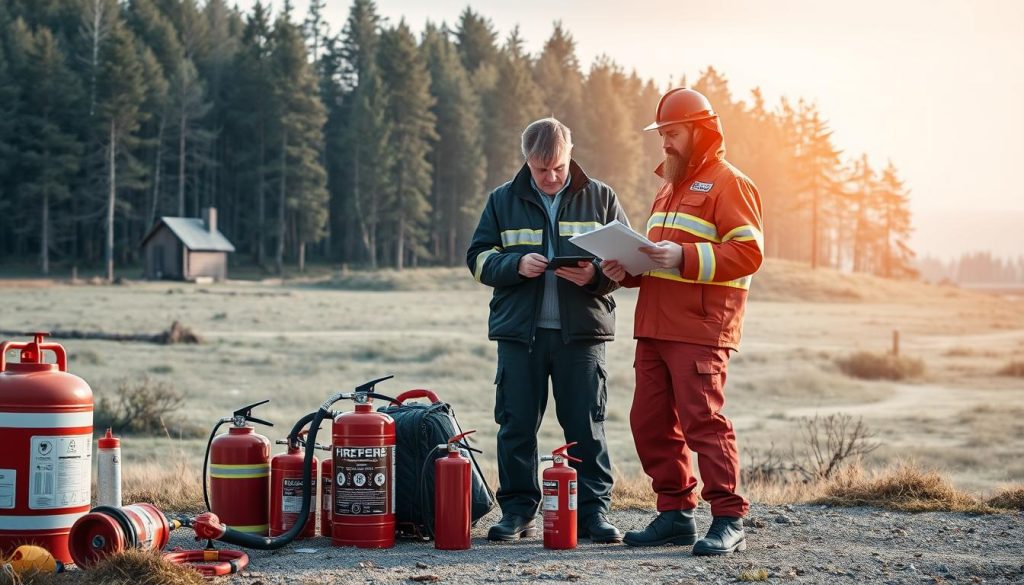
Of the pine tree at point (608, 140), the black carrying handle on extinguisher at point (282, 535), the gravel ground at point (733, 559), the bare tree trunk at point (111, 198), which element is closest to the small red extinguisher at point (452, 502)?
the gravel ground at point (733, 559)

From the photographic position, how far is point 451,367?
24250mm

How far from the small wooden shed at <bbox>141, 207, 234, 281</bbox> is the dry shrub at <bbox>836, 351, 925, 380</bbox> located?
37353 millimetres

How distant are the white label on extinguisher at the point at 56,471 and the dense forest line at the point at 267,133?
178 feet

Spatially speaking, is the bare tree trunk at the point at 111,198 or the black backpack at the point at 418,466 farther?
the bare tree trunk at the point at 111,198

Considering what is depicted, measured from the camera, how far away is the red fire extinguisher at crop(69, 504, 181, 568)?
538 cm

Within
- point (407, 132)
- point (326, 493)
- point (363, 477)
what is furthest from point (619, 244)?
point (407, 132)

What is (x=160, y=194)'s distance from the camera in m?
69.6

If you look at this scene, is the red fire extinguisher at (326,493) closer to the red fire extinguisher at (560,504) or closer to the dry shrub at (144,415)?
the red fire extinguisher at (560,504)

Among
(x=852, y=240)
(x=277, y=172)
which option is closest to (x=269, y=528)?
(x=277, y=172)

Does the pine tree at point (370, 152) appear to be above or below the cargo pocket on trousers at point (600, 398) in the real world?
above

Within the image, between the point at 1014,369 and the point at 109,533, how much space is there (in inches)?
1158

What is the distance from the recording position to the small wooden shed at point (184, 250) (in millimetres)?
56531

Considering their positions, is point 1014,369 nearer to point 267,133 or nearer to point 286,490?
point 286,490

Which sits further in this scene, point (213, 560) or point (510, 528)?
point (510, 528)
